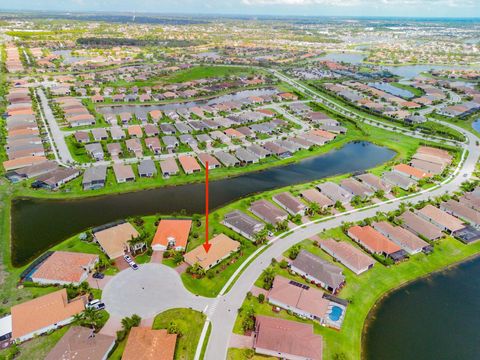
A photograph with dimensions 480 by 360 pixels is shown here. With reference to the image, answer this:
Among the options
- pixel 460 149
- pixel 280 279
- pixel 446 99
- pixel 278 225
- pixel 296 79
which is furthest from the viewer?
pixel 296 79

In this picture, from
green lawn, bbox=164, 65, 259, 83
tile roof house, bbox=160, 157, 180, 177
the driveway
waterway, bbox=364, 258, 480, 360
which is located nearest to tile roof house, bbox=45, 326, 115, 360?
the driveway

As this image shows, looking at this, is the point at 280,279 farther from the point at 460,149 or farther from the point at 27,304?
the point at 460,149

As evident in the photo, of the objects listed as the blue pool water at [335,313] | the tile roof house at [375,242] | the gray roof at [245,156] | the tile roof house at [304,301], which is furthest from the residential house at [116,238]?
the gray roof at [245,156]

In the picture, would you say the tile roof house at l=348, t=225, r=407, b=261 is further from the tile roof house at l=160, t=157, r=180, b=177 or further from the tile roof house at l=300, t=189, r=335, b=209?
the tile roof house at l=160, t=157, r=180, b=177

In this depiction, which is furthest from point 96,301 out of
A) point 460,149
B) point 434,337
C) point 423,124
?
point 423,124

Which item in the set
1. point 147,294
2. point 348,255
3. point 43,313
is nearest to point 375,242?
point 348,255
